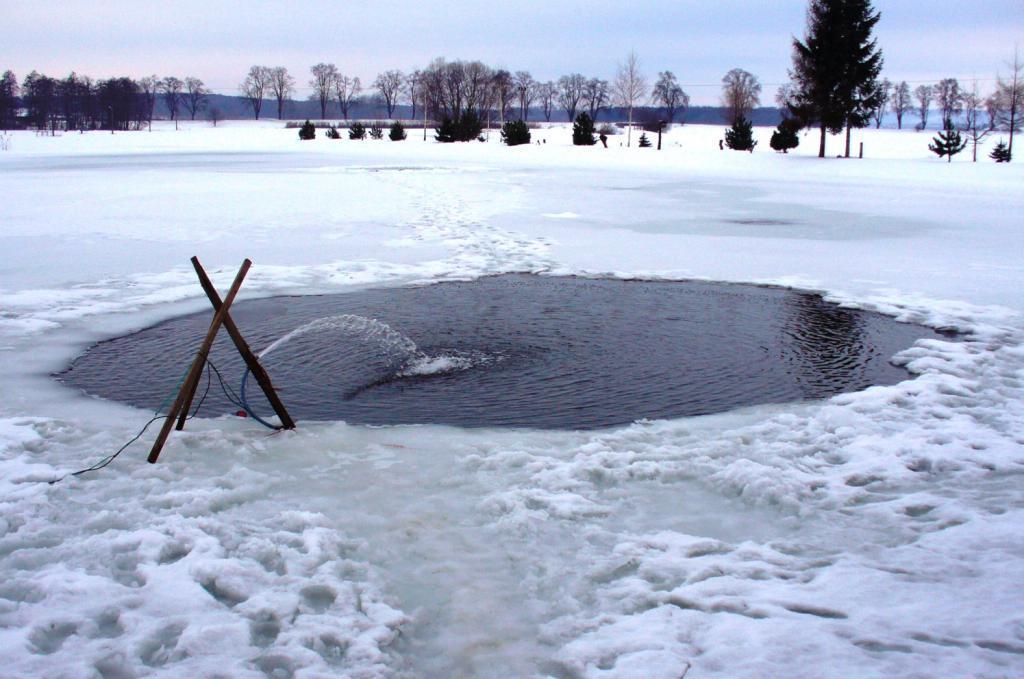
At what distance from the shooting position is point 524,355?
857 cm

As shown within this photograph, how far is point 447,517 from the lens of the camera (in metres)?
4.98

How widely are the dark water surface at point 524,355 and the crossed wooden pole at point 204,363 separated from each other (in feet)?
2.32

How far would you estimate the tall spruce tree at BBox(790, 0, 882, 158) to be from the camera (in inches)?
1865

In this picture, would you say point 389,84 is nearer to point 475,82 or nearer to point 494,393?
point 475,82

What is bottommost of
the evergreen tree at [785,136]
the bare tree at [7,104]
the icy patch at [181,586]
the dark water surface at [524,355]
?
the icy patch at [181,586]

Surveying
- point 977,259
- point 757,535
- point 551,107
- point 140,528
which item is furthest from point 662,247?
point 551,107

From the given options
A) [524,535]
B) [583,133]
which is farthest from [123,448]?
[583,133]

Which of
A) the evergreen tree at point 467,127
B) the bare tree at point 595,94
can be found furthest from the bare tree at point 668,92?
the evergreen tree at point 467,127

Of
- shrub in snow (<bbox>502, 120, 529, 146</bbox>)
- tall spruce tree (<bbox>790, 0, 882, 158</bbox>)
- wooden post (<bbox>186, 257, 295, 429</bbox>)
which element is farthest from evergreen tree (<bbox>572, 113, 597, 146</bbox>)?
wooden post (<bbox>186, 257, 295, 429</bbox>)

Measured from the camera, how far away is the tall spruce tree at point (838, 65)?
47375 millimetres

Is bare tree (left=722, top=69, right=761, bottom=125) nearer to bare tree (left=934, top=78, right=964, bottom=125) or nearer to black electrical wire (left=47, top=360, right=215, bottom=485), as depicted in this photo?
bare tree (left=934, top=78, right=964, bottom=125)

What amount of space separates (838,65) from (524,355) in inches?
1797

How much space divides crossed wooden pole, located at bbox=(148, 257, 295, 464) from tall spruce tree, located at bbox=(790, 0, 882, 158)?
48.4 meters

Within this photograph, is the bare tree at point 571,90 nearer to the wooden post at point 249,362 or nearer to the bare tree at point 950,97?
the bare tree at point 950,97
